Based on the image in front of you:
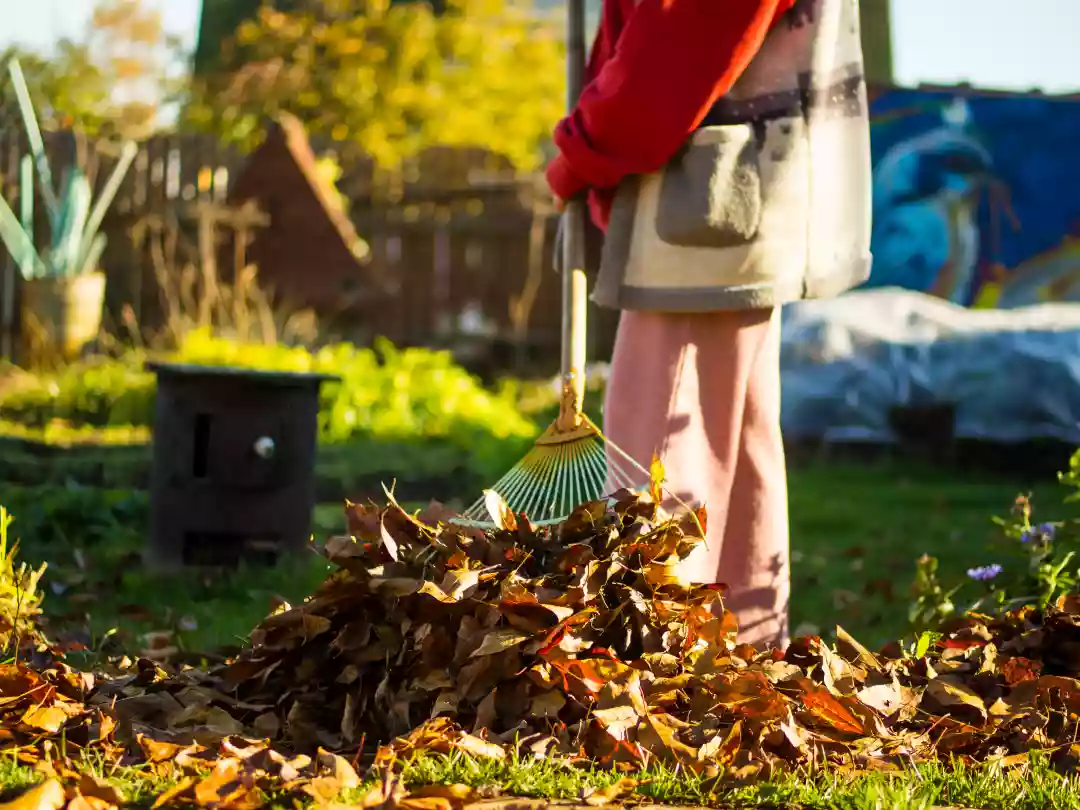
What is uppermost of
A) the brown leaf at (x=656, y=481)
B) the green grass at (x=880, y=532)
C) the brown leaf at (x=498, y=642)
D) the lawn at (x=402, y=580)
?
the brown leaf at (x=656, y=481)

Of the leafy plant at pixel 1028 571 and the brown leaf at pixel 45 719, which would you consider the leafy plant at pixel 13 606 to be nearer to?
the brown leaf at pixel 45 719

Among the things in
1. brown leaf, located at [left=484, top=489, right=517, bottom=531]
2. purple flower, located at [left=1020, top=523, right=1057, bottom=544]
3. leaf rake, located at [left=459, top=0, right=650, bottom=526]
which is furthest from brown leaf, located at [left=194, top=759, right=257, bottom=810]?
purple flower, located at [left=1020, top=523, right=1057, bottom=544]

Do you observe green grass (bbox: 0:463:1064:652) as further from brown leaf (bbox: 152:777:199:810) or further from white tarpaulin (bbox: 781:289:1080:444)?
brown leaf (bbox: 152:777:199:810)

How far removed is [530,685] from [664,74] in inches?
51.3

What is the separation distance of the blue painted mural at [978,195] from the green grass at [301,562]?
227 inches

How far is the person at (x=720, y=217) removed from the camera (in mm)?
3061

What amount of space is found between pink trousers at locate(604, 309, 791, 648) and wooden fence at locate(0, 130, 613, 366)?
9.18 meters

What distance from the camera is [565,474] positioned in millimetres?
3207

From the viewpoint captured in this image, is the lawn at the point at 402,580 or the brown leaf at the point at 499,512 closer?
the lawn at the point at 402,580

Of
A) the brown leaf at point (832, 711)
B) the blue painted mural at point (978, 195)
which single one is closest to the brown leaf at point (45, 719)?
the brown leaf at point (832, 711)

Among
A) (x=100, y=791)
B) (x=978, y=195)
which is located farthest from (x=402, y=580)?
(x=978, y=195)

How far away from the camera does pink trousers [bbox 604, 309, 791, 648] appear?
3.29 metres

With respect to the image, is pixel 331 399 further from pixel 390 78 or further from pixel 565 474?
pixel 390 78

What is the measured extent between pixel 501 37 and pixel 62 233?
10.5 m
